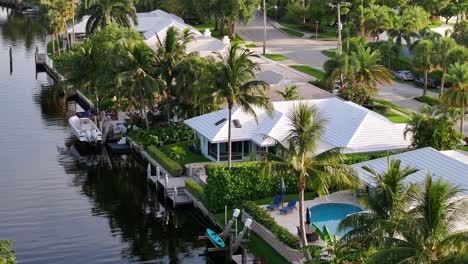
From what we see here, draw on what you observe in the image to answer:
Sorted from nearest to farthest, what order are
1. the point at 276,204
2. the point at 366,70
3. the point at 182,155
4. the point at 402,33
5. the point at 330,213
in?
the point at 330,213 < the point at 276,204 < the point at 182,155 < the point at 366,70 < the point at 402,33

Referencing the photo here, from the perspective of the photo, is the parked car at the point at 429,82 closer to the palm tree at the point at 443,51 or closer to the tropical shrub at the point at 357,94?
the palm tree at the point at 443,51

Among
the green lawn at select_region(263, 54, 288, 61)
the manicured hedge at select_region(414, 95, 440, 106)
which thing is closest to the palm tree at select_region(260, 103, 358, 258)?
the manicured hedge at select_region(414, 95, 440, 106)

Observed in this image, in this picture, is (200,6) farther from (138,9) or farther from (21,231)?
(21,231)

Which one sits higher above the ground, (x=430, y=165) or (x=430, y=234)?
(x=430, y=234)

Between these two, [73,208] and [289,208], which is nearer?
[289,208]

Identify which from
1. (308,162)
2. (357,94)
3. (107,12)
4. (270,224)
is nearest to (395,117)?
(357,94)

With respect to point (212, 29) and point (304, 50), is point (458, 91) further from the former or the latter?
point (212, 29)

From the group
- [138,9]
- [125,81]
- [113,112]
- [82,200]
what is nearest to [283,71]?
[113,112]
